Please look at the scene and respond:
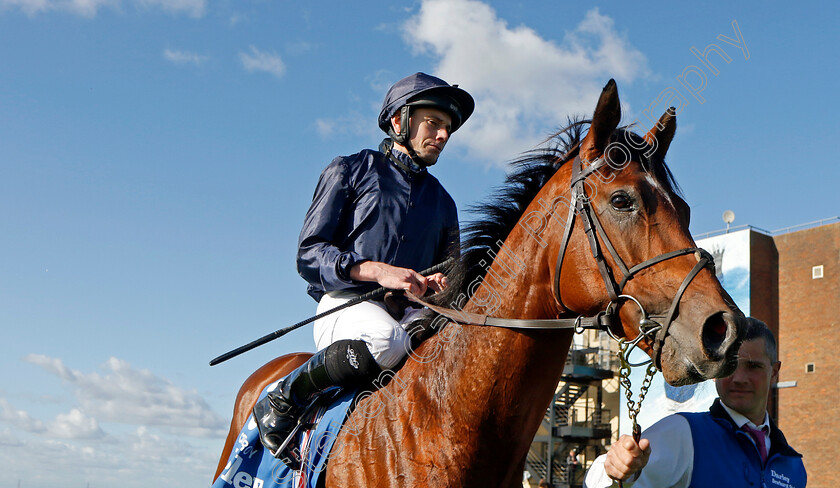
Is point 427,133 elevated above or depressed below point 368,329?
above

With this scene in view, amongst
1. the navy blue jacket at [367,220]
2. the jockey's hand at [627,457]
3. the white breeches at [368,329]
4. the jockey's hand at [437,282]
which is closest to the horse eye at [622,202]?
the jockey's hand at [627,457]

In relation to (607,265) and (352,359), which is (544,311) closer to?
(607,265)

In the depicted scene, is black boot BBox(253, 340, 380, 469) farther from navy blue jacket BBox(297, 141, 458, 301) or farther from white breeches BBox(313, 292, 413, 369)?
navy blue jacket BBox(297, 141, 458, 301)

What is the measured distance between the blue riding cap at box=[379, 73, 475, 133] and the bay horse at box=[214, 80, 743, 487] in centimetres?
86

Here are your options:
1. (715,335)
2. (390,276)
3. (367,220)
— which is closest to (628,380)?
(715,335)

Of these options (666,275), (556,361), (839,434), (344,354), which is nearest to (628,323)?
(666,275)

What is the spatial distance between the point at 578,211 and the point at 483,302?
648mm

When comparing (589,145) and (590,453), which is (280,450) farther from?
(590,453)

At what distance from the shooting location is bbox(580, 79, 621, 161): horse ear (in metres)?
3.32

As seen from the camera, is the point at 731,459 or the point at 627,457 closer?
the point at 627,457

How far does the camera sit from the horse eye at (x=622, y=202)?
318 centimetres

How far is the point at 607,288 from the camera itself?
310 cm

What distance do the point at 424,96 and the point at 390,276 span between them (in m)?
1.16

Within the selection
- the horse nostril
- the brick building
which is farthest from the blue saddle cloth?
the brick building
